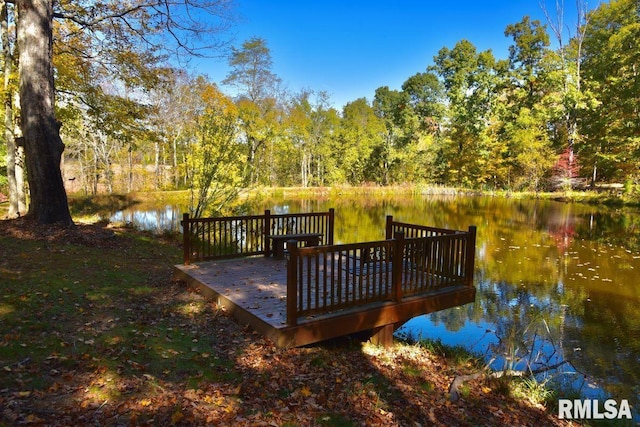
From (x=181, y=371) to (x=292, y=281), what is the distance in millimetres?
1307

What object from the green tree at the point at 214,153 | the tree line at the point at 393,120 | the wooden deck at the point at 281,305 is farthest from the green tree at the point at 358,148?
the wooden deck at the point at 281,305

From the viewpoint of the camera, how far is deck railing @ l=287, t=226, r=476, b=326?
14.0 ft

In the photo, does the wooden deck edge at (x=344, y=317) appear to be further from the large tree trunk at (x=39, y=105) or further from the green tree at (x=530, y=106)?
the green tree at (x=530, y=106)

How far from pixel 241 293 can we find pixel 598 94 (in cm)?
3480

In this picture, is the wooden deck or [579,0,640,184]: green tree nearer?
the wooden deck

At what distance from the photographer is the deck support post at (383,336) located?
495cm

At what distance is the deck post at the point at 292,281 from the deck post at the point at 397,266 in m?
1.44

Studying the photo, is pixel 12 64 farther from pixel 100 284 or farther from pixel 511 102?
pixel 511 102

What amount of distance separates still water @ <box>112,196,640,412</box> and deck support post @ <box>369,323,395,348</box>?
1.41 m

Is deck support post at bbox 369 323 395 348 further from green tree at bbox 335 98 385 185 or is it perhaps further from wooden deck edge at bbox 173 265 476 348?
green tree at bbox 335 98 385 185

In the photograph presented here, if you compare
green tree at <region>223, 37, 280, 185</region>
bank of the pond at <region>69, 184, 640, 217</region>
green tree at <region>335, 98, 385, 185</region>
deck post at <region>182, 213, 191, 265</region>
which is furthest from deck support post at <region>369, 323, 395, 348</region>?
green tree at <region>335, 98, 385, 185</region>

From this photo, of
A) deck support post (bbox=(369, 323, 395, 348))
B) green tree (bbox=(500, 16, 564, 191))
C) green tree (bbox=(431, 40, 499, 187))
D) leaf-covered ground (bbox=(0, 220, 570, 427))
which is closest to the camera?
leaf-covered ground (bbox=(0, 220, 570, 427))

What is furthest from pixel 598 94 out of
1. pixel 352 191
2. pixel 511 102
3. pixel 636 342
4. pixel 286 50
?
pixel 636 342

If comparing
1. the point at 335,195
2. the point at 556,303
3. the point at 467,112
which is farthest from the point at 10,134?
the point at 467,112
